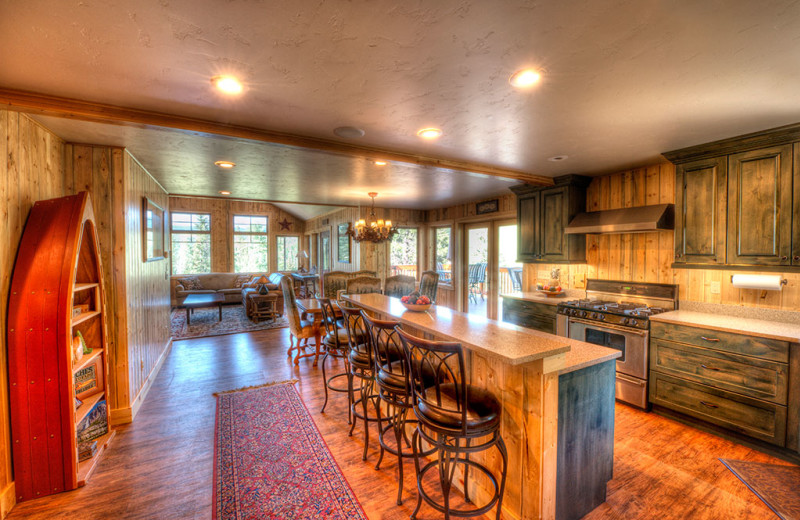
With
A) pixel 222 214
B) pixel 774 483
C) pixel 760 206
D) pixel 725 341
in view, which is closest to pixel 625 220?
pixel 760 206

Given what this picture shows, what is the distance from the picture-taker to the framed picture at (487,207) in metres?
5.87

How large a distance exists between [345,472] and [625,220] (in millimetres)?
3623

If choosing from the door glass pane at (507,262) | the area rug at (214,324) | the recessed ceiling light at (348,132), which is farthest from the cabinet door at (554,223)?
the area rug at (214,324)

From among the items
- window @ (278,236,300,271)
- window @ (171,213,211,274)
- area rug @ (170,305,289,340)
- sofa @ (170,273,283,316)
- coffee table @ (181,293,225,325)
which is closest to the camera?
area rug @ (170,305,289,340)

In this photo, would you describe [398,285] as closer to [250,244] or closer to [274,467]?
[274,467]

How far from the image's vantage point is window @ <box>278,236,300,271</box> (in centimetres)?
1146

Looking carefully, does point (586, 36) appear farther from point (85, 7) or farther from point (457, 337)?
point (85, 7)

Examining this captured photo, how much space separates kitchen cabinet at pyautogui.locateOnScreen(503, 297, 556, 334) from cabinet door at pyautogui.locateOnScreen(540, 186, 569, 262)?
0.68 meters

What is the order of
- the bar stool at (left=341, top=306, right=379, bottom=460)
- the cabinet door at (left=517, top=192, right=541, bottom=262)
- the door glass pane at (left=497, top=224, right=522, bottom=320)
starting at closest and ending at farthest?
the bar stool at (left=341, top=306, right=379, bottom=460) → the cabinet door at (left=517, top=192, right=541, bottom=262) → the door glass pane at (left=497, top=224, right=522, bottom=320)

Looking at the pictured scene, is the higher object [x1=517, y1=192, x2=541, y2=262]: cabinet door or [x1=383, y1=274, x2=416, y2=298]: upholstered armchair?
[x1=517, y1=192, x2=541, y2=262]: cabinet door

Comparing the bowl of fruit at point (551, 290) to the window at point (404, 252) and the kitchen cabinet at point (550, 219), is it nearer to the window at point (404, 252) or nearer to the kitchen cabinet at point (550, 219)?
the kitchen cabinet at point (550, 219)

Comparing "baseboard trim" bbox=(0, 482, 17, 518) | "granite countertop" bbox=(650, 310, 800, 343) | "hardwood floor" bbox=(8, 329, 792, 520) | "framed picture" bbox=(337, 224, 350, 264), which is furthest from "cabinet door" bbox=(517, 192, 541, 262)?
"baseboard trim" bbox=(0, 482, 17, 518)

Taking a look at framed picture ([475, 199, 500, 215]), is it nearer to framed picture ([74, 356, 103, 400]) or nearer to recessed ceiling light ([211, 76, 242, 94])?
recessed ceiling light ([211, 76, 242, 94])

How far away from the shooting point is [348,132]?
273 centimetres
